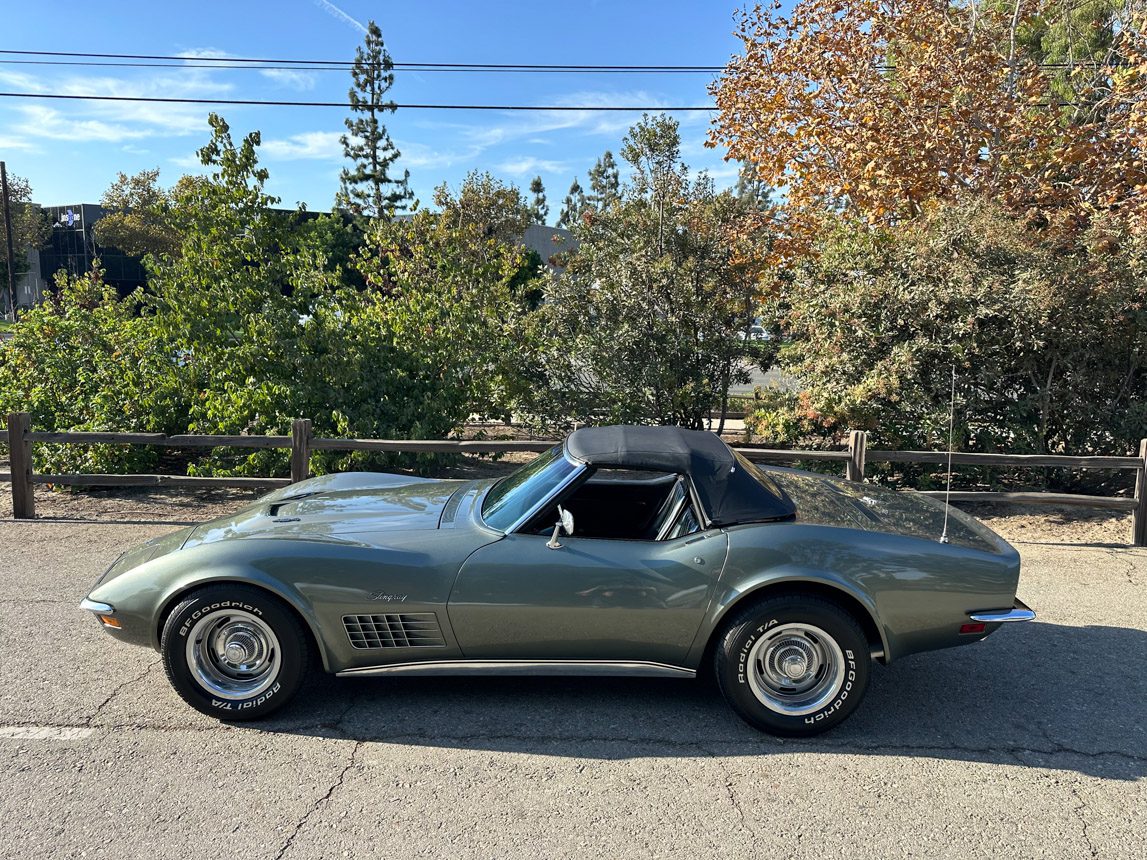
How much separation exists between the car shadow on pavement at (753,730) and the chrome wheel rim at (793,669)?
17cm

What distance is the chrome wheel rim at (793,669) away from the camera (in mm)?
3484

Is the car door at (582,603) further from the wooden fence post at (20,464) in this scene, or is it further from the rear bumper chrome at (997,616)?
the wooden fence post at (20,464)

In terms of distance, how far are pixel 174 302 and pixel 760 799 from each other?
7.78 m

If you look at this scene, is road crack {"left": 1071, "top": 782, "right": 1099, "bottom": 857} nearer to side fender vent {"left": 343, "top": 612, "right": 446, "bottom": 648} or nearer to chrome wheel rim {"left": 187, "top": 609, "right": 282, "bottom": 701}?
side fender vent {"left": 343, "top": 612, "right": 446, "bottom": 648}

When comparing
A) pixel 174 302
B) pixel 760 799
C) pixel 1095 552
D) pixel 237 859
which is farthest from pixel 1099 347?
pixel 174 302

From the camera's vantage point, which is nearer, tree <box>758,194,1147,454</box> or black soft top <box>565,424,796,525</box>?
black soft top <box>565,424,796,525</box>

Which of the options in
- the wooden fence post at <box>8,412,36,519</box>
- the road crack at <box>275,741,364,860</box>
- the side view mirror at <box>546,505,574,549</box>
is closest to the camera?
the road crack at <box>275,741,364,860</box>

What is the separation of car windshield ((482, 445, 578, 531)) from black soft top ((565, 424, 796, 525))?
0.41 feet

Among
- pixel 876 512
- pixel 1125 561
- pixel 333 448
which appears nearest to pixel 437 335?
pixel 333 448

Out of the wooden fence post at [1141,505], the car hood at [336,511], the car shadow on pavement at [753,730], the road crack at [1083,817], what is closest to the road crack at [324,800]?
the car shadow on pavement at [753,730]

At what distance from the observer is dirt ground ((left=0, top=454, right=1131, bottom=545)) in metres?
7.43

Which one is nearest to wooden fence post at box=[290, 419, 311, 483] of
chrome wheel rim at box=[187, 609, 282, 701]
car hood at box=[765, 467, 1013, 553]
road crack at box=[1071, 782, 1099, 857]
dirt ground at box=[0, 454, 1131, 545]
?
dirt ground at box=[0, 454, 1131, 545]

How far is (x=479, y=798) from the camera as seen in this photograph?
119 inches

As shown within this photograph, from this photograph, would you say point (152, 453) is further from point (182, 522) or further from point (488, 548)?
point (488, 548)
